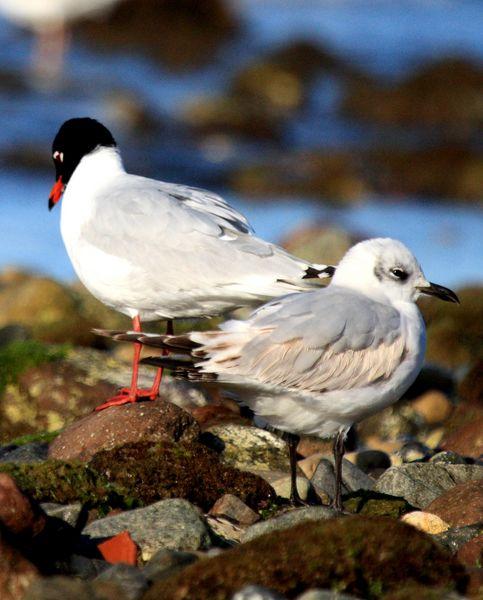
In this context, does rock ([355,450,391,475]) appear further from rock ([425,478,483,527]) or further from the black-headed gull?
rock ([425,478,483,527])

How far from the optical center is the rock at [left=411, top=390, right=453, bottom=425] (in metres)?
9.39

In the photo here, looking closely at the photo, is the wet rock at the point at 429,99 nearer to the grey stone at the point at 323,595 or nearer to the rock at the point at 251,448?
the rock at the point at 251,448

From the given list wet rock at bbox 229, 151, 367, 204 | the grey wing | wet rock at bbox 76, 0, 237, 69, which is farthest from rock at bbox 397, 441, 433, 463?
wet rock at bbox 76, 0, 237, 69

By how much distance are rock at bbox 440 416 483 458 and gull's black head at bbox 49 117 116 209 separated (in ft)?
9.72

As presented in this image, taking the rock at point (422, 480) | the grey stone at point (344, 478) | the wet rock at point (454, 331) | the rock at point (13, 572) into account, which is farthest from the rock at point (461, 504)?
the wet rock at point (454, 331)

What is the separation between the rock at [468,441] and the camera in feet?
25.2

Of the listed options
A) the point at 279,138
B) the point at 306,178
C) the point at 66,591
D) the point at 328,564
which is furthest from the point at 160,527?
the point at 279,138

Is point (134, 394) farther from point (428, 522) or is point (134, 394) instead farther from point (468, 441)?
point (428, 522)

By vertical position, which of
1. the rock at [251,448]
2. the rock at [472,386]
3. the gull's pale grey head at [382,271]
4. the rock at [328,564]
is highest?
the gull's pale grey head at [382,271]

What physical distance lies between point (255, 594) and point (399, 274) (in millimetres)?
2608

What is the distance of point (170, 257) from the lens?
7.32 m

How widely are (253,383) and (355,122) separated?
53.6 feet

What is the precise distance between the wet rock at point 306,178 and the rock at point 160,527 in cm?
1295

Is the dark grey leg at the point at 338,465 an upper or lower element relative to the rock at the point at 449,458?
upper
